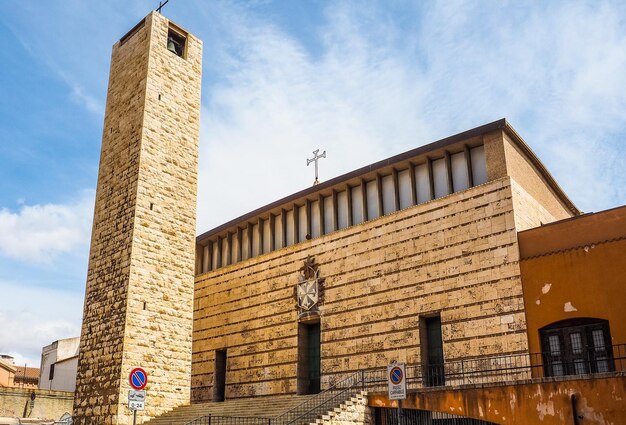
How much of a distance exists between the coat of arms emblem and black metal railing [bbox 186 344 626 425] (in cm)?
312

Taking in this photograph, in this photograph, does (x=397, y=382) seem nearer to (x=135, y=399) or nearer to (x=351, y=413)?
(x=135, y=399)

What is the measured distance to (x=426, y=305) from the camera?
17.1 metres

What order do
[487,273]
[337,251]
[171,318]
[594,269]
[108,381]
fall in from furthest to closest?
[337,251] < [171,318] < [108,381] < [487,273] < [594,269]

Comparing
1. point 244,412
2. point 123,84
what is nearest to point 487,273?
point 244,412

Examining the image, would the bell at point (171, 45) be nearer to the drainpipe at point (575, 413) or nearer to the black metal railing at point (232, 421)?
the black metal railing at point (232, 421)

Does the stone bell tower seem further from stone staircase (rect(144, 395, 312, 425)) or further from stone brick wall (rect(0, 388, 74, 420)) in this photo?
stone brick wall (rect(0, 388, 74, 420))

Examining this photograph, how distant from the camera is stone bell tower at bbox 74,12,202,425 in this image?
17.5 m

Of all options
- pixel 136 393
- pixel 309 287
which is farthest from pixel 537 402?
pixel 309 287

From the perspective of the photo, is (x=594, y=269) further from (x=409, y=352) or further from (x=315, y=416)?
(x=315, y=416)

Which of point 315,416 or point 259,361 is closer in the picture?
point 315,416

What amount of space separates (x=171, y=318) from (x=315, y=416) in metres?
6.09

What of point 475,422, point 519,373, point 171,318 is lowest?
point 475,422

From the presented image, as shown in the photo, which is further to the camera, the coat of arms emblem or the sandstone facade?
the coat of arms emblem

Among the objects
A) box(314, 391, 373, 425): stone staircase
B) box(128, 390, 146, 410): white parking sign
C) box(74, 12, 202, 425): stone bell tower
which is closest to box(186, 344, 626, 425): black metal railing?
box(314, 391, 373, 425): stone staircase
